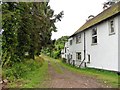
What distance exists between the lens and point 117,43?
72.3 ft

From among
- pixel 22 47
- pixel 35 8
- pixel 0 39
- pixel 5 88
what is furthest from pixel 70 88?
pixel 35 8

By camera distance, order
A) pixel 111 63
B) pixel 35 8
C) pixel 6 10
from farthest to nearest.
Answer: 1. pixel 35 8
2. pixel 111 63
3. pixel 6 10

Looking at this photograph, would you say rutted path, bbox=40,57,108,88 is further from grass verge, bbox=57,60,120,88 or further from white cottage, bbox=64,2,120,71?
white cottage, bbox=64,2,120,71

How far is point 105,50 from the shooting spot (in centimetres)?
2514

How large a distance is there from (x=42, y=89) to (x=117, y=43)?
39.5 feet

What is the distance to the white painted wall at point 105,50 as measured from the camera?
74.2 ft

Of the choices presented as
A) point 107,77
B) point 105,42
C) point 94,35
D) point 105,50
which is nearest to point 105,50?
point 105,50

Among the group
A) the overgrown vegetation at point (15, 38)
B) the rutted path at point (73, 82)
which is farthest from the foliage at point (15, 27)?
the rutted path at point (73, 82)

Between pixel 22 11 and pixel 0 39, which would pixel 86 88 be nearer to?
pixel 0 39

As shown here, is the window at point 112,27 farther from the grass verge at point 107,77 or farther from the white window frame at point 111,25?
the grass verge at point 107,77

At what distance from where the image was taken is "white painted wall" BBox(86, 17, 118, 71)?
2261cm

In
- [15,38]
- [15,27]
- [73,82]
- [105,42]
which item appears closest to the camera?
[73,82]

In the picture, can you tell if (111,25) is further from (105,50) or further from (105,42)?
(105,50)

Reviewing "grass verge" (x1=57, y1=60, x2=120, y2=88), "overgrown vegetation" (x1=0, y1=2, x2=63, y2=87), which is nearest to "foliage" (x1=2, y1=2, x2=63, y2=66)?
"overgrown vegetation" (x1=0, y1=2, x2=63, y2=87)
